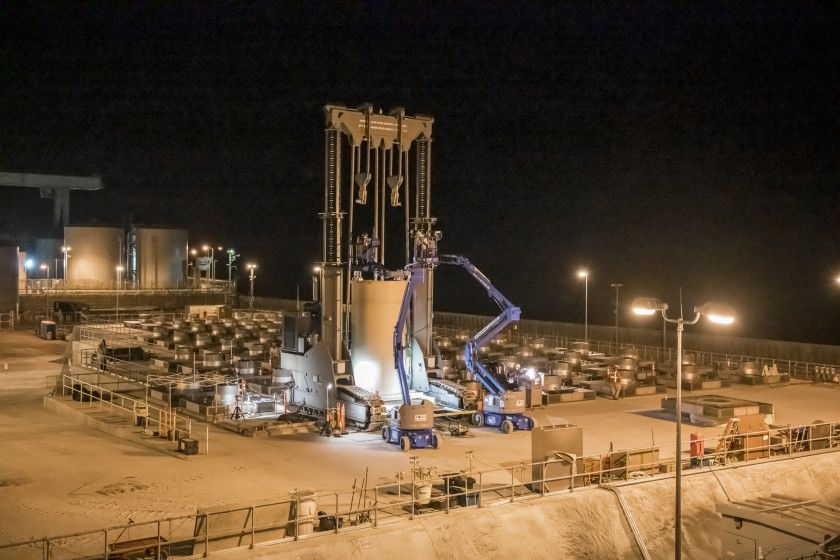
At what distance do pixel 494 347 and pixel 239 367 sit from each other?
48.4ft

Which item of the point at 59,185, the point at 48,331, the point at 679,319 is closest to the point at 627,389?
the point at 679,319

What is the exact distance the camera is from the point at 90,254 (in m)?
71.6

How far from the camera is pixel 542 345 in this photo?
42.2 meters

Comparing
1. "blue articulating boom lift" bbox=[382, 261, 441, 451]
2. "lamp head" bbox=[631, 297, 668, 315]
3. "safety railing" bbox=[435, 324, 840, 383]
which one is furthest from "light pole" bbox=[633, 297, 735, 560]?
"safety railing" bbox=[435, 324, 840, 383]

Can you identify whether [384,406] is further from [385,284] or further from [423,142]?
[423,142]

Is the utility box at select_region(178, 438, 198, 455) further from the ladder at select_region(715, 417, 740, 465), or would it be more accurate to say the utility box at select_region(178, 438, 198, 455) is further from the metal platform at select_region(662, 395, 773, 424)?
the metal platform at select_region(662, 395, 773, 424)

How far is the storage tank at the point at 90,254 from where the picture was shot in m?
71.2

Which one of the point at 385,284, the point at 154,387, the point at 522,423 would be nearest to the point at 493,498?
the point at 522,423

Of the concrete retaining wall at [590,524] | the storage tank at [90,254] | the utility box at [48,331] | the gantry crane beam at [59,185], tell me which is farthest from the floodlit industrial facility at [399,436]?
the gantry crane beam at [59,185]

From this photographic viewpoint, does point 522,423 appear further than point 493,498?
Answer: Yes

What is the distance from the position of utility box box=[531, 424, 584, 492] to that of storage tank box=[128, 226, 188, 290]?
59.7m

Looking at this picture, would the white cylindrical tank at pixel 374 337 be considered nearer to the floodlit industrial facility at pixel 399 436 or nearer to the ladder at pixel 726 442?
the floodlit industrial facility at pixel 399 436

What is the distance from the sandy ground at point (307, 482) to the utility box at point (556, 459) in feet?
1.47

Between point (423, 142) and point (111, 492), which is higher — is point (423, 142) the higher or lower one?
the higher one
